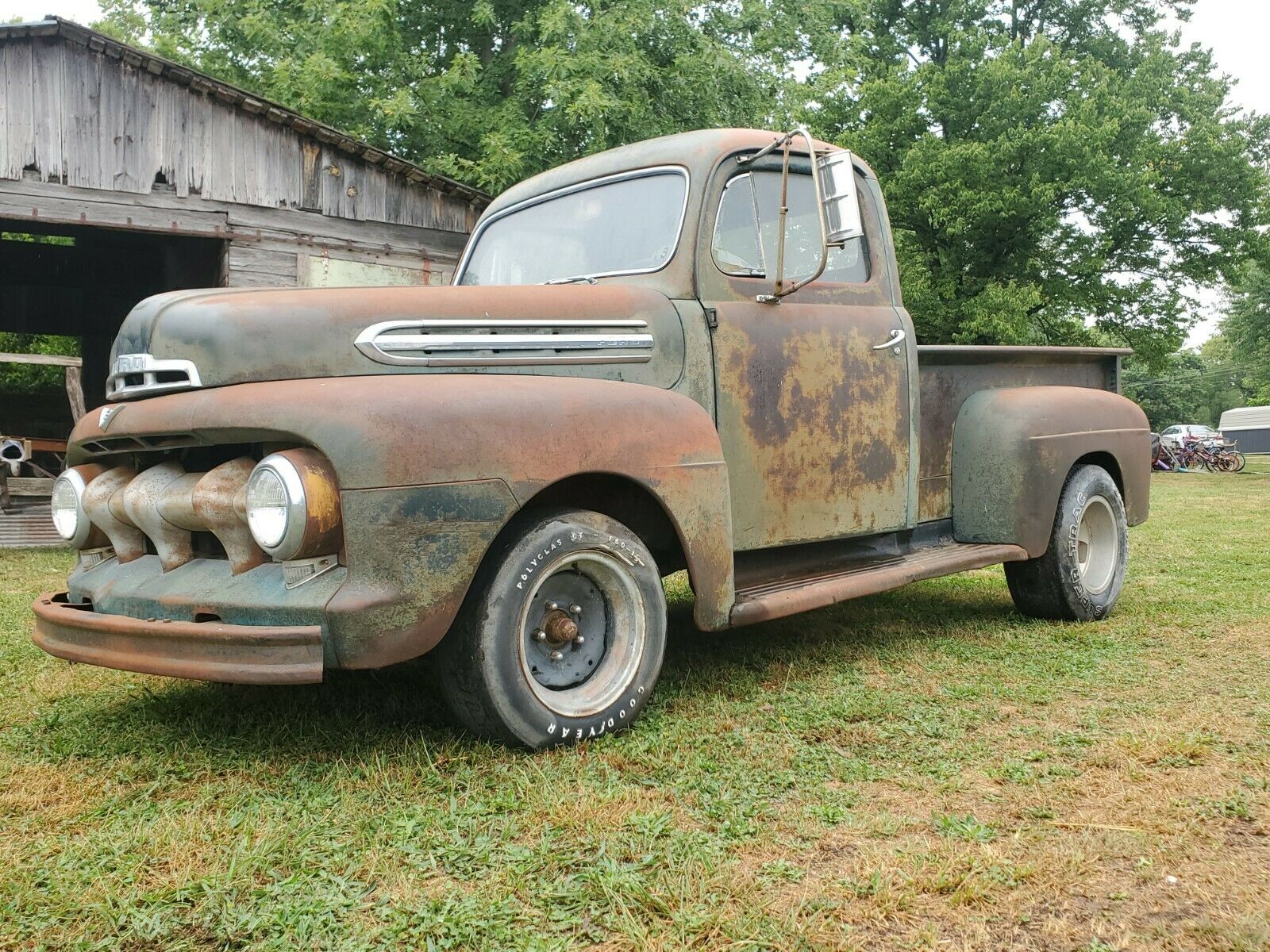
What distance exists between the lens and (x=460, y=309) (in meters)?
3.36

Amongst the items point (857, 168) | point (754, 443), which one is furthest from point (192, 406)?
point (857, 168)

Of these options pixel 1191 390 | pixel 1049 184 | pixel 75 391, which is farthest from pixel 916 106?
pixel 1191 390

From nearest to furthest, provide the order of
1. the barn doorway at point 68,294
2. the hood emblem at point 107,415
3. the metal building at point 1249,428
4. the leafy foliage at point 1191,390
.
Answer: the hood emblem at point 107,415, the barn doorway at point 68,294, the metal building at point 1249,428, the leafy foliage at point 1191,390

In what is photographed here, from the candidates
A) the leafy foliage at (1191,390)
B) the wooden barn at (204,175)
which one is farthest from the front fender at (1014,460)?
the leafy foliage at (1191,390)

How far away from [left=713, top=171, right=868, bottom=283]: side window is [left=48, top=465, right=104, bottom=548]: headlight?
2.42 meters

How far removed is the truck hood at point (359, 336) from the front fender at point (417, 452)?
0.29ft

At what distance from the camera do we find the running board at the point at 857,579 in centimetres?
388

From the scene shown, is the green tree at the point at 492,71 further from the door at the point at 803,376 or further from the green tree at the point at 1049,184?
the door at the point at 803,376

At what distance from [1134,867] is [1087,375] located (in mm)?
4085

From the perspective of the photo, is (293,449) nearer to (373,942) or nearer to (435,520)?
(435,520)

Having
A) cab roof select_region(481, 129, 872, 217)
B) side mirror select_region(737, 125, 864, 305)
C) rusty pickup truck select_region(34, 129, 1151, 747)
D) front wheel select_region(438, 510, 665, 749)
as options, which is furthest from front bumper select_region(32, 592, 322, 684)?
cab roof select_region(481, 129, 872, 217)

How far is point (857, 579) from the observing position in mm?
4363

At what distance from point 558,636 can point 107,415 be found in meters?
1.66

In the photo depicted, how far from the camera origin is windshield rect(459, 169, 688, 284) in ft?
13.5
